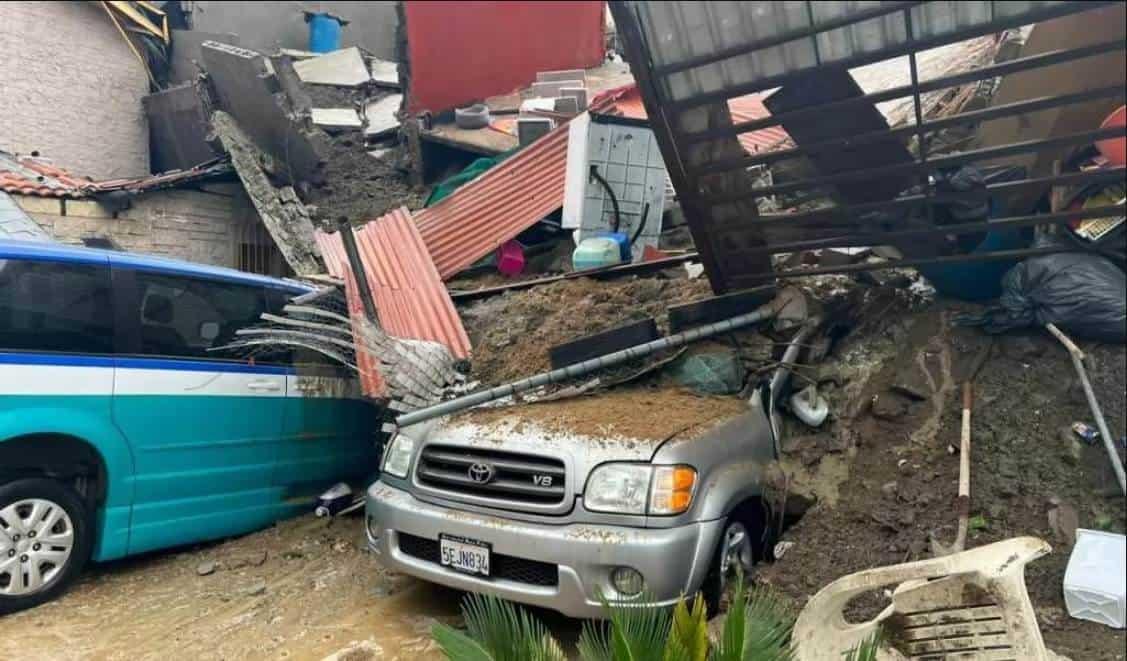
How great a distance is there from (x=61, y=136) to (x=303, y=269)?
7.10ft

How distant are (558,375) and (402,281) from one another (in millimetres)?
2597

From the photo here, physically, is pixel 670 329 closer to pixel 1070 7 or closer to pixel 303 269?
pixel 1070 7

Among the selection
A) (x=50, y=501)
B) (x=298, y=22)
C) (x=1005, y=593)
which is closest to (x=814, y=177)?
(x=1005, y=593)

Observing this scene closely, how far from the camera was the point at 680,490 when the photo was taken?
3422 mm

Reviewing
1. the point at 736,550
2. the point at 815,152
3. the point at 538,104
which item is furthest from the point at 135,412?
the point at 538,104

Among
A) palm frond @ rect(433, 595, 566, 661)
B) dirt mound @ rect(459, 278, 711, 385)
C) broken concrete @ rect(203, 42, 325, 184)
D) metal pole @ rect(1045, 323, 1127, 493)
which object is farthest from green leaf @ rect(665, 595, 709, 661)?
broken concrete @ rect(203, 42, 325, 184)

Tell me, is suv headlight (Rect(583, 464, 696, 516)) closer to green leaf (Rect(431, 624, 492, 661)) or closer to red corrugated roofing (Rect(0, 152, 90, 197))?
green leaf (Rect(431, 624, 492, 661))

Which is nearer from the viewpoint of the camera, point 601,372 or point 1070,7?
point 1070,7

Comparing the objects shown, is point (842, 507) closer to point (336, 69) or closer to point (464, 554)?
point (464, 554)

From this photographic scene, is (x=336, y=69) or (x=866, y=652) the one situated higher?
(x=336, y=69)

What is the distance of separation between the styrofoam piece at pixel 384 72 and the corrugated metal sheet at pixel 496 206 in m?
5.91

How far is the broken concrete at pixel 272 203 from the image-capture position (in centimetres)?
772

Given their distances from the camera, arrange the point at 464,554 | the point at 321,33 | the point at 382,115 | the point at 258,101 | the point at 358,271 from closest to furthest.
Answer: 1. the point at 464,554
2. the point at 358,271
3. the point at 258,101
4. the point at 382,115
5. the point at 321,33

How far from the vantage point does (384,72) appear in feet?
45.0
